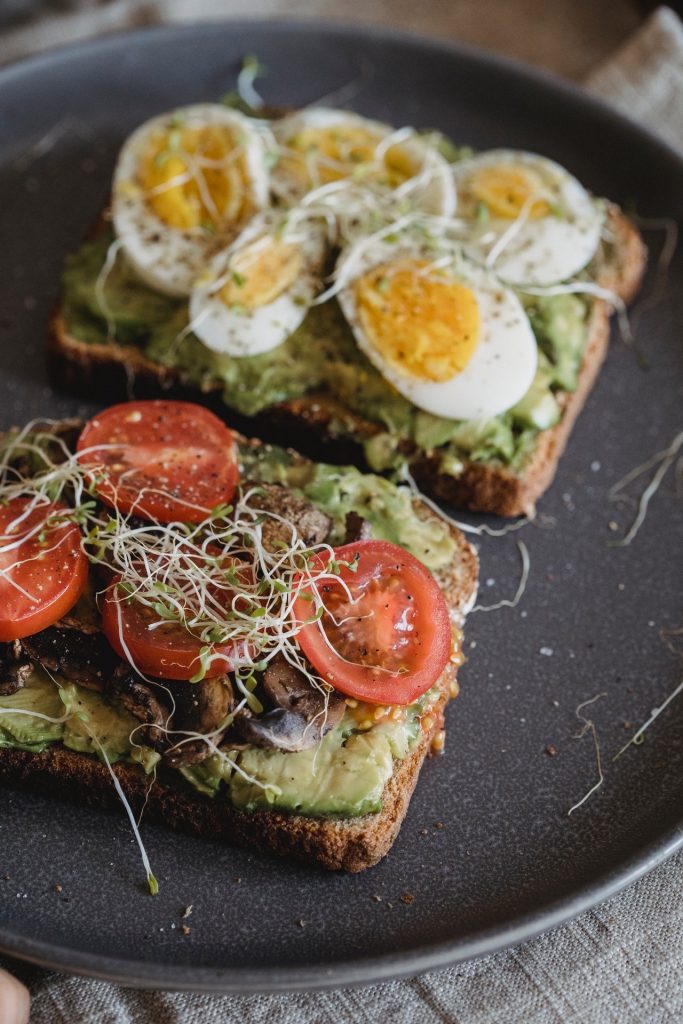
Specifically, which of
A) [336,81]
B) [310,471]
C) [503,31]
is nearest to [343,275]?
[310,471]

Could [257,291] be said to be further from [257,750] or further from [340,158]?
[257,750]

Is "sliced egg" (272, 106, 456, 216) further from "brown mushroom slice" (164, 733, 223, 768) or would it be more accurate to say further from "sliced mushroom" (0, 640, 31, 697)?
"brown mushroom slice" (164, 733, 223, 768)

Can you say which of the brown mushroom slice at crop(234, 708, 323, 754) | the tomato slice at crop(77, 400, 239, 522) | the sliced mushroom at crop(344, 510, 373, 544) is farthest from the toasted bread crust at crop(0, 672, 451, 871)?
the tomato slice at crop(77, 400, 239, 522)

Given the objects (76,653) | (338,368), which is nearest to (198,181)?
(338,368)

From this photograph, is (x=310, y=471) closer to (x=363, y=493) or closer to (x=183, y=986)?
(x=363, y=493)

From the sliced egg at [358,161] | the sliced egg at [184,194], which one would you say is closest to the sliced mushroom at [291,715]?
the sliced egg at [184,194]

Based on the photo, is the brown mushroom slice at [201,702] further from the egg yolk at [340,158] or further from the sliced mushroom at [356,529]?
the egg yolk at [340,158]
